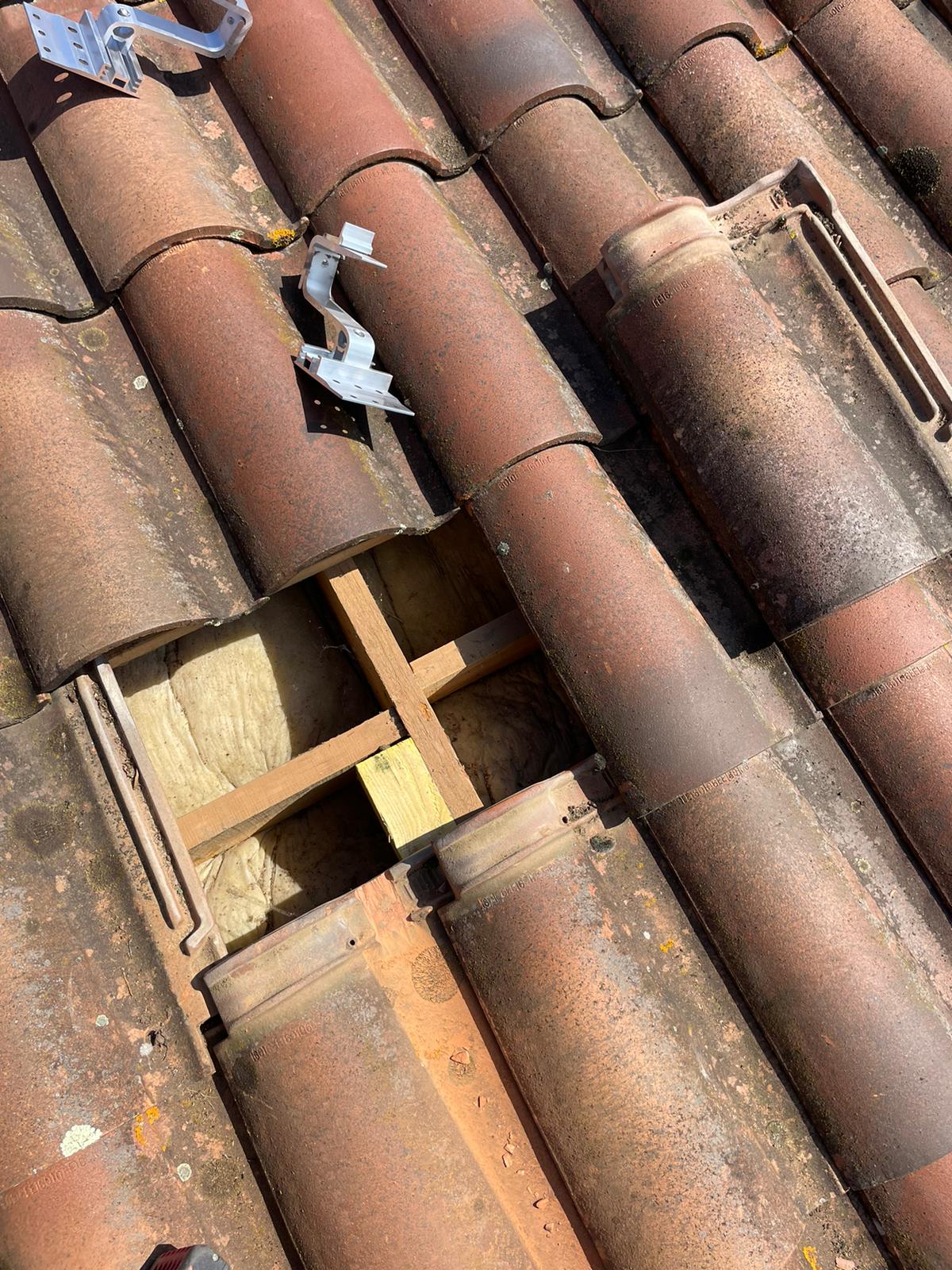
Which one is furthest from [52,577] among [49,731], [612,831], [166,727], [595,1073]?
[595,1073]

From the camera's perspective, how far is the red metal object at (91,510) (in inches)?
88.6

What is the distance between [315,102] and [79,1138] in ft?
10.0

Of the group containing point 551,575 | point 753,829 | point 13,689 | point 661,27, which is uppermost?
point 661,27

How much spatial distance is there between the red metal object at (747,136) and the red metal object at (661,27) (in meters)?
0.05

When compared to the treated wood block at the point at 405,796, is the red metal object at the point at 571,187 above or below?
above

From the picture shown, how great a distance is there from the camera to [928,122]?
3195mm

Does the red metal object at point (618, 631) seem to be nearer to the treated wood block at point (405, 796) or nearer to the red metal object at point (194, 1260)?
the treated wood block at point (405, 796)

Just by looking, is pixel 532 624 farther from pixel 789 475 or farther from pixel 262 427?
pixel 262 427

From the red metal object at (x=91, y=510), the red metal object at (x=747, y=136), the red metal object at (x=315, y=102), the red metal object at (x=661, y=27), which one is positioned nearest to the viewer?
the red metal object at (x=91, y=510)

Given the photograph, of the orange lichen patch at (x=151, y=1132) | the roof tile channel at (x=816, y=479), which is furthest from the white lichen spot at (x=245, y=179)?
the orange lichen patch at (x=151, y=1132)

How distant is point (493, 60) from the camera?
2.93 meters

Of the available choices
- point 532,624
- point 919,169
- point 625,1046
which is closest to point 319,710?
point 532,624

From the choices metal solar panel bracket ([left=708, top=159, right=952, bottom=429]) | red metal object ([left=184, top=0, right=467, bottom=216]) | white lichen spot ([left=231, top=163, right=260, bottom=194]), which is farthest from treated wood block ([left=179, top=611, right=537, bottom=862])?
white lichen spot ([left=231, top=163, right=260, bottom=194])

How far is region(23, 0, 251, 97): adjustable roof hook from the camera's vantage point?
2568mm
